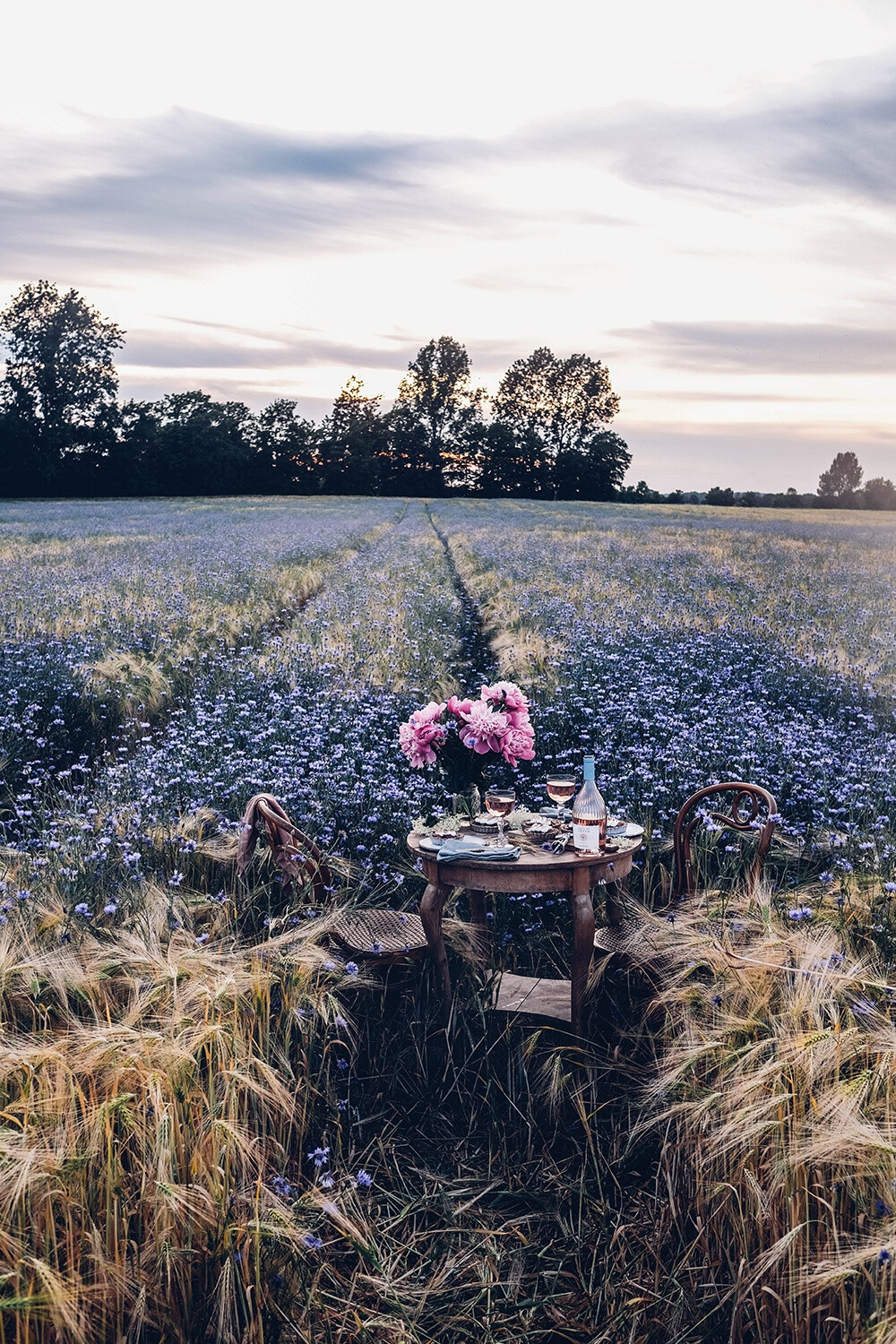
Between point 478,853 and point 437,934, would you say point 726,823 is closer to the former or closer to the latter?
point 478,853

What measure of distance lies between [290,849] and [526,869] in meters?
1.05

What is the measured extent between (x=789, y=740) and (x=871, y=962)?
310cm

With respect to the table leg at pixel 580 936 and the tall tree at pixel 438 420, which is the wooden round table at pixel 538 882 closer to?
the table leg at pixel 580 936

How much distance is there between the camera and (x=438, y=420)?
7500cm

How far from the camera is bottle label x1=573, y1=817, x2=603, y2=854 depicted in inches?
149

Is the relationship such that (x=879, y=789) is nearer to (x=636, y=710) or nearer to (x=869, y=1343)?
(x=636, y=710)

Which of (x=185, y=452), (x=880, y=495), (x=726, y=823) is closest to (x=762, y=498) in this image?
(x=880, y=495)

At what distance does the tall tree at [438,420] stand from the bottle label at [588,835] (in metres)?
66.6

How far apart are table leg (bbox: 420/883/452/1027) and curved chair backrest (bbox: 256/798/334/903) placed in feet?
1.43

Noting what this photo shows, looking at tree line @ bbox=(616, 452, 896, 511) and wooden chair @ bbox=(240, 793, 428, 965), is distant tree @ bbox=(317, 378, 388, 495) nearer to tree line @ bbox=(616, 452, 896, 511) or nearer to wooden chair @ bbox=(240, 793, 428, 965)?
tree line @ bbox=(616, 452, 896, 511)

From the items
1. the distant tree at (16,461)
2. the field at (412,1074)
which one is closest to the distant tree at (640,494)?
the distant tree at (16,461)

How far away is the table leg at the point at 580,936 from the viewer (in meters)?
3.72

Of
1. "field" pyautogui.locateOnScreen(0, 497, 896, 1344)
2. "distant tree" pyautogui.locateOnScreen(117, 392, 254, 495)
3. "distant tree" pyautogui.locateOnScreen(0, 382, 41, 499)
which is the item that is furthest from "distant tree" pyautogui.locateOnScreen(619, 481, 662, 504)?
"field" pyautogui.locateOnScreen(0, 497, 896, 1344)

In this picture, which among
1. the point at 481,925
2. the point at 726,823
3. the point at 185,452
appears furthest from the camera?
the point at 185,452
